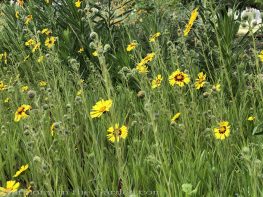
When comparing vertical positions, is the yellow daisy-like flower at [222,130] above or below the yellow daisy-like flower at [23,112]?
below

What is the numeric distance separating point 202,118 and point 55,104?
2.97 feet

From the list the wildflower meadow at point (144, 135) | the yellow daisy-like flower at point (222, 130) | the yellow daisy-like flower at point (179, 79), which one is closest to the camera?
the wildflower meadow at point (144, 135)

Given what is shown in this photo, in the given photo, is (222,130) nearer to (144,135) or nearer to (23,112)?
(144,135)

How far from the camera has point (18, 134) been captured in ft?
9.31

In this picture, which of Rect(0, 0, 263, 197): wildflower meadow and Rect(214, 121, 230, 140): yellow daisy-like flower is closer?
Rect(0, 0, 263, 197): wildflower meadow

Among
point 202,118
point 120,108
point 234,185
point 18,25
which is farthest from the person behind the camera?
point 18,25

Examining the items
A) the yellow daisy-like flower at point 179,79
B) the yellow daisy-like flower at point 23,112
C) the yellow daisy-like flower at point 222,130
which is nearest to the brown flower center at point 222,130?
the yellow daisy-like flower at point 222,130

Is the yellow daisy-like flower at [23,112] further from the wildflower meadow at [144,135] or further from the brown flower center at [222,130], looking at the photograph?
the brown flower center at [222,130]

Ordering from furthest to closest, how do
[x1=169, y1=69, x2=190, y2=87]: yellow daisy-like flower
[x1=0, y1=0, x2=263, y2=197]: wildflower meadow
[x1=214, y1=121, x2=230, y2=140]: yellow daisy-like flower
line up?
[x1=169, y1=69, x2=190, y2=87]: yellow daisy-like flower
[x1=214, y1=121, x2=230, y2=140]: yellow daisy-like flower
[x1=0, y1=0, x2=263, y2=197]: wildflower meadow

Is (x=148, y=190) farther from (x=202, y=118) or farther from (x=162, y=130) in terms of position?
(x=202, y=118)

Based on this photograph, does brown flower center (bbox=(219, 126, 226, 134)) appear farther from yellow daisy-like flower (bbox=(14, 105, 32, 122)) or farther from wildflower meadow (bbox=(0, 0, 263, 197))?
yellow daisy-like flower (bbox=(14, 105, 32, 122))

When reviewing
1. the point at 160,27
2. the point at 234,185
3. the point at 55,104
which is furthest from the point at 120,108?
the point at 160,27

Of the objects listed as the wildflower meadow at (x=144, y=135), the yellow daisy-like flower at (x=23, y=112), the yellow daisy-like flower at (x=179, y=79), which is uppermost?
the yellow daisy-like flower at (x=23, y=112)

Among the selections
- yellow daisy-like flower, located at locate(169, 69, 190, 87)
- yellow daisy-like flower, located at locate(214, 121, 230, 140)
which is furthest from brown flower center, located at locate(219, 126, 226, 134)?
yellow daisy-like flower, located at locate(169, 69, 190, 87)
